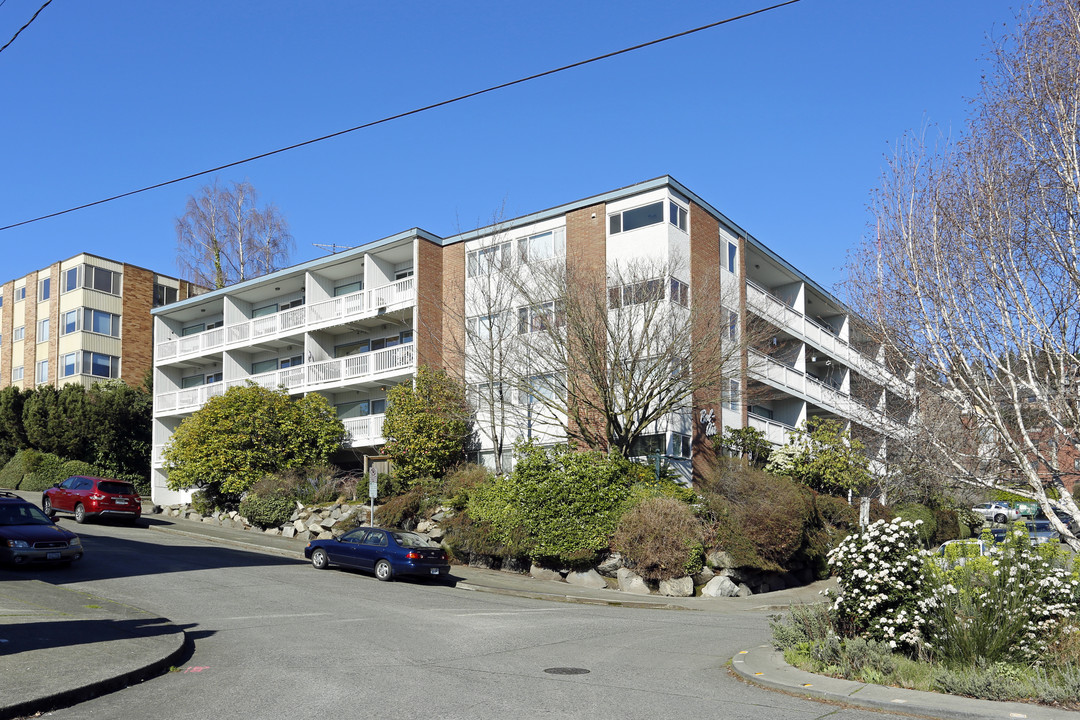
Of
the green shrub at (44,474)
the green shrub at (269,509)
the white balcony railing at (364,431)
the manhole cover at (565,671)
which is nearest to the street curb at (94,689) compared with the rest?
the manhole cover at (565,671)

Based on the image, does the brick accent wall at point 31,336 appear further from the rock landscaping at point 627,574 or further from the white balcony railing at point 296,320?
the rock landscaping at point 627,574

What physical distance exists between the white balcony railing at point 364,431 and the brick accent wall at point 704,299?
11921 mm

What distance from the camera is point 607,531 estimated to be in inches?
953

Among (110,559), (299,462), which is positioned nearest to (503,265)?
(299,462)

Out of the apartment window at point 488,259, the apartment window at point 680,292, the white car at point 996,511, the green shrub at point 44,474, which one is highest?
the apartment window at point 488,259

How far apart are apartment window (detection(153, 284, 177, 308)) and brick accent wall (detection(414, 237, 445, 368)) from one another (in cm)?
2660

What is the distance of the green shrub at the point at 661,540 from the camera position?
2309 cm

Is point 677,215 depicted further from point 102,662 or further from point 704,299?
point 102,662

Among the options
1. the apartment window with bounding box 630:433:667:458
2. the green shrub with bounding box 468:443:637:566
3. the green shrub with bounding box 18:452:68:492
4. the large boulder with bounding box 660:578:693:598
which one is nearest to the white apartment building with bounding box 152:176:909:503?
the apartment window with bounding box 630:433:667:458

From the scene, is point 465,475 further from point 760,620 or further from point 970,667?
point 970,667

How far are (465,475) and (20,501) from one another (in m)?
12.5

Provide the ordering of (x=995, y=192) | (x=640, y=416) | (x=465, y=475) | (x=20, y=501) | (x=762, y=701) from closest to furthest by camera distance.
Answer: (x=762, y=701) → (x=995, y=192) → (x=20, y=501) → (x=640, y=416) → (x=465, y=475)

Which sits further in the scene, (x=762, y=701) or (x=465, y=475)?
(x=465, y=475)

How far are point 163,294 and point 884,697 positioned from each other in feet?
173
